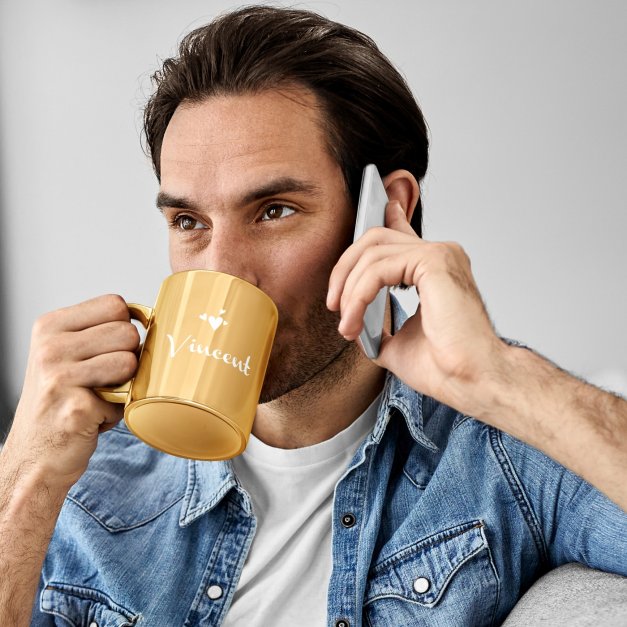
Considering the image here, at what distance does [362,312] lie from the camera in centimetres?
108

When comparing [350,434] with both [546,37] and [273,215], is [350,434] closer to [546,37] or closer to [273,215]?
[273,215]

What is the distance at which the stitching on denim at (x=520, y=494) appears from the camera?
4.10 feet

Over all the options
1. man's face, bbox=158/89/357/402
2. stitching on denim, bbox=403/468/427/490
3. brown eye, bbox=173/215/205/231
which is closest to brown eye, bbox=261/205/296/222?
man's face, bbox=158/89/357/402

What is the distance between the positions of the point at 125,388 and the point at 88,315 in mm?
126

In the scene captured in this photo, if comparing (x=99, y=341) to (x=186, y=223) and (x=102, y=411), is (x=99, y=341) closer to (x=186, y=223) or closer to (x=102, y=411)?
(x=102, y=411)

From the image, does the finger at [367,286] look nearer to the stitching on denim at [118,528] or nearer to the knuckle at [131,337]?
the knuckle at [131,337]

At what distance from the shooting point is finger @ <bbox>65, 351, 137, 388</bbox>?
3.54 ft

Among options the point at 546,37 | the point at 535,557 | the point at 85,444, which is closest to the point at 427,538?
the point at 535,557

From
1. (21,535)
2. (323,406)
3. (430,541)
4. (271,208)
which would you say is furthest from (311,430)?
(21,535)

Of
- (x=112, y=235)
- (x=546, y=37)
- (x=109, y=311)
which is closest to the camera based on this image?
(x=109, y=311)

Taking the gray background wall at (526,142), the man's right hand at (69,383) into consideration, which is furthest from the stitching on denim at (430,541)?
the gray background wall at (526,142)

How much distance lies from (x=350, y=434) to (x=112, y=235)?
1432mm

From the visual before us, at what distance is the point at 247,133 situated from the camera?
1.31m

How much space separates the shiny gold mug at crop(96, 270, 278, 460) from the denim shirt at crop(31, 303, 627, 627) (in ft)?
1.22
